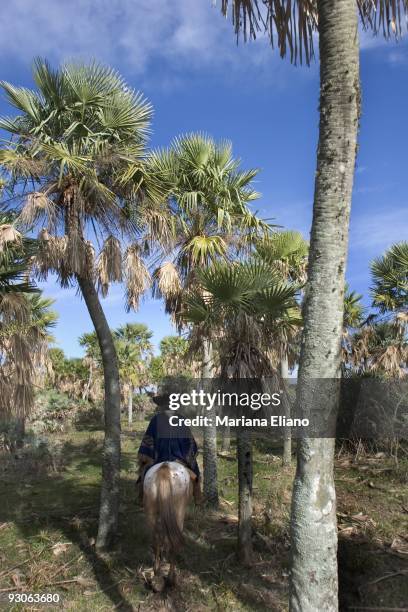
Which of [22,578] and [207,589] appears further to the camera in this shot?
[22,578]

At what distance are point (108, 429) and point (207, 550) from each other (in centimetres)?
268

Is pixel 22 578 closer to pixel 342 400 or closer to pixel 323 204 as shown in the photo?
pixel 323 204

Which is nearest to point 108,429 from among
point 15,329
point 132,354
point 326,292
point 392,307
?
point 15,329

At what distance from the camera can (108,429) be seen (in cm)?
881

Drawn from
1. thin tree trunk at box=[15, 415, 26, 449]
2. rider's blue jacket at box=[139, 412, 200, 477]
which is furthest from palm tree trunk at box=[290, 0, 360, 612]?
thin tree trunk at box=[15, 415, 26, 449]

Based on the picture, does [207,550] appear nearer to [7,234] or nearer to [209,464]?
[209,464]

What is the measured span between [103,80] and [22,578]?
26.7 ft

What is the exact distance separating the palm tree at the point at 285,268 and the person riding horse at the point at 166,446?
1.98m

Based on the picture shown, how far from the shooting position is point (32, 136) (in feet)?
27.7

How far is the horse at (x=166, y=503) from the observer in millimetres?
6055

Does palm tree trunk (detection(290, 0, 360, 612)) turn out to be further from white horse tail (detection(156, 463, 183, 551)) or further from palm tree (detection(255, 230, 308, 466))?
palm tree (detection(255, 230, 308, 466))

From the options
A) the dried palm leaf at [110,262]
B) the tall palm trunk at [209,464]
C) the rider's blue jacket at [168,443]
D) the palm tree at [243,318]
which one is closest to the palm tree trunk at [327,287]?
the rider's blue jacket at [168,443]

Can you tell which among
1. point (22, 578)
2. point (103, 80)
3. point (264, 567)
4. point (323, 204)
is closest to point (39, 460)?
point (22, 578)

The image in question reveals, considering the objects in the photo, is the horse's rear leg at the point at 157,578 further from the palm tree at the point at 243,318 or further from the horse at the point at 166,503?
the palm tree at the point at 243,318
